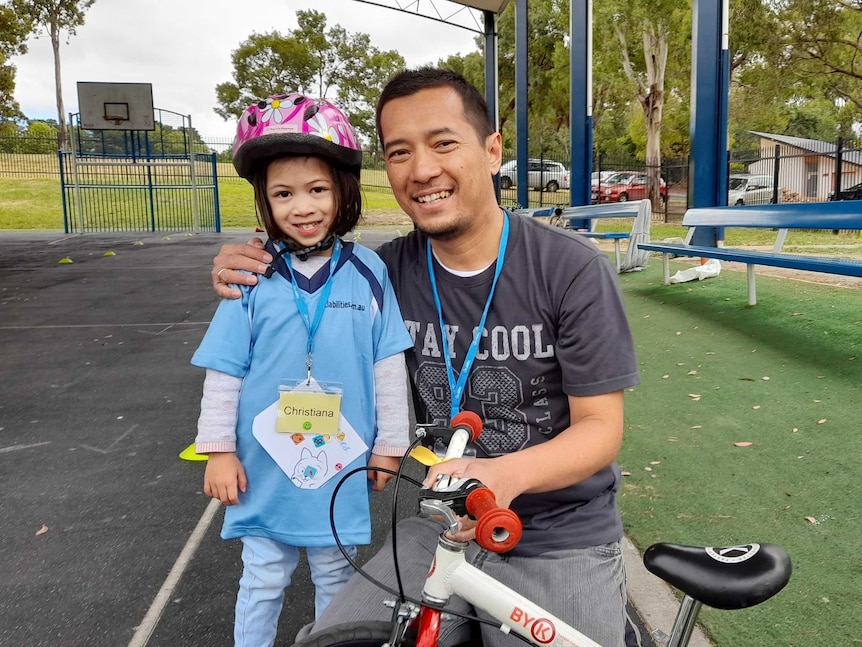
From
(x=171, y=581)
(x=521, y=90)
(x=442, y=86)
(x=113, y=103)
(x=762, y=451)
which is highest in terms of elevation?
(x=113, y=103)

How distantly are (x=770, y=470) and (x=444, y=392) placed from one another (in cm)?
216

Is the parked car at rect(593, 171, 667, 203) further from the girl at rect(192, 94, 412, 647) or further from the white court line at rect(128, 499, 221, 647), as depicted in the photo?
the girl at rect(192, 94, 412, 647)

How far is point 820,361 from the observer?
5.05m

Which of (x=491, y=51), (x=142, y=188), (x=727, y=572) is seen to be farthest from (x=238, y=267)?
(x=142, y=188)

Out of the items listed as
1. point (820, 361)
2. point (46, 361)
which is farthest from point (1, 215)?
point (820, 361)

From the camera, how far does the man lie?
1692 millimetres

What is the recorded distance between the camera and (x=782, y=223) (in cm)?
609

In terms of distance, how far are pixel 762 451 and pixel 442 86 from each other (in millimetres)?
2673

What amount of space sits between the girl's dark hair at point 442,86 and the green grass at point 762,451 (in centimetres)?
165

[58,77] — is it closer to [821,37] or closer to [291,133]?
[821,37]

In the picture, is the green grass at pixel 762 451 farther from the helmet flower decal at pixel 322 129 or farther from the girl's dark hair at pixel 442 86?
the helmet flower decal at pixel 322 129

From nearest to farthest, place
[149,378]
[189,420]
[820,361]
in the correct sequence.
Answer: [189,420] < [820,361] < [149,378]

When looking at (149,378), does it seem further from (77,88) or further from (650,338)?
(77,88)

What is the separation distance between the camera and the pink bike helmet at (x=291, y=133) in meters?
1.95
